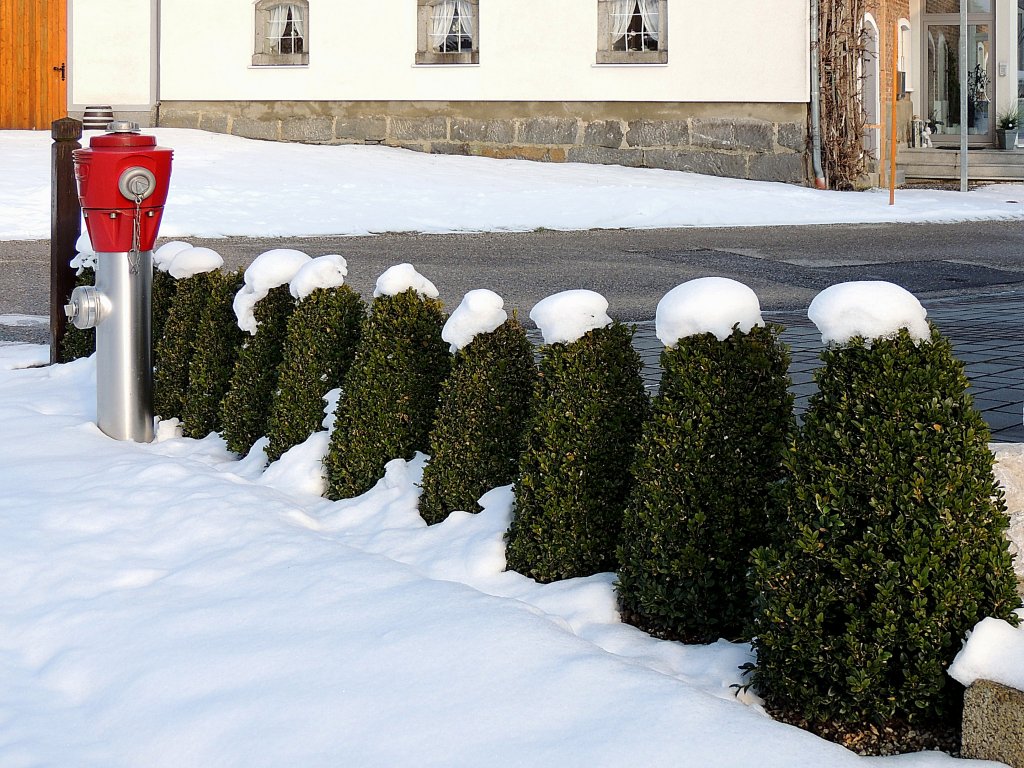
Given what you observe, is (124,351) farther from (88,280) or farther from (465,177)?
(465,177)

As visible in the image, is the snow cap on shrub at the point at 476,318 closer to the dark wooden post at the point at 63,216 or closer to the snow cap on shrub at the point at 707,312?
the snow cap on shrub at the point at 707,312

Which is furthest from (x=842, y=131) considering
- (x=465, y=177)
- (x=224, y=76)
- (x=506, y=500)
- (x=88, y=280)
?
(x=506, y=500)

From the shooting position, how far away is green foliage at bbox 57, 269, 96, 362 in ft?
21.7

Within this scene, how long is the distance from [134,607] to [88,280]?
347 centimetres

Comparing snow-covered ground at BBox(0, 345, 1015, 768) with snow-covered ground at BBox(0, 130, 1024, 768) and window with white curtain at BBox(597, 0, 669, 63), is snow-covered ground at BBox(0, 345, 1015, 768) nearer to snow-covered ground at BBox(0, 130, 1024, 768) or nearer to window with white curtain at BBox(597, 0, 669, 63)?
snow-covered ground at BBox(0, 130, 1024, 768)

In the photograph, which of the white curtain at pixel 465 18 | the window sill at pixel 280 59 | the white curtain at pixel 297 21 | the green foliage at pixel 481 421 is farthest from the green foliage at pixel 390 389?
the white curtain at pixel 297 21

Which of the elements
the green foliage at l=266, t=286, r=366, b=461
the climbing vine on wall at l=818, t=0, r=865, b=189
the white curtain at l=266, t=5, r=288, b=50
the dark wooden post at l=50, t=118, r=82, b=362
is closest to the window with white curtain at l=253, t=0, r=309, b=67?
the white curtain at l=266, t=5, r=288, b=50

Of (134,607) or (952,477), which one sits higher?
(952,477)

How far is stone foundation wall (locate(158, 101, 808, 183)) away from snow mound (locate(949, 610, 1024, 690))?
54.6 ft

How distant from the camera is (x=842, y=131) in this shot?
18.8 meters

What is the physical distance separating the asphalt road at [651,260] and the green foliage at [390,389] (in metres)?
3.94

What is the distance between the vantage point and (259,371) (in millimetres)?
5078

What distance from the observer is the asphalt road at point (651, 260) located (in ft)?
31.8

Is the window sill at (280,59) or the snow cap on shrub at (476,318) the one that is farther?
the window sill at (280,59)
